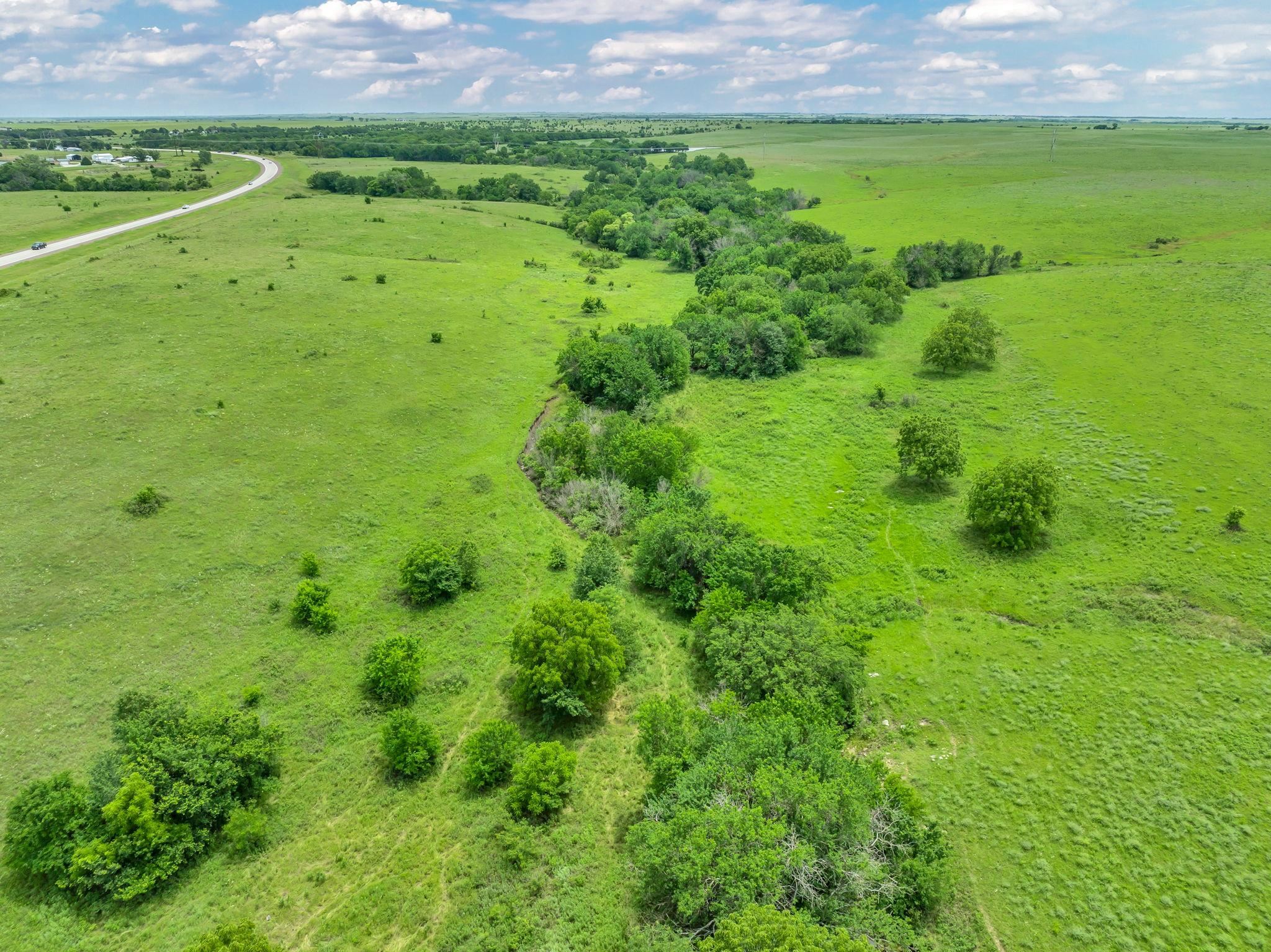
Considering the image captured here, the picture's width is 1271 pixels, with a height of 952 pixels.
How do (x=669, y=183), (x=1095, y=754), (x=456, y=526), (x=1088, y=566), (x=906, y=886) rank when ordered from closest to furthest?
(x=906, y=886), (x=1095, y=754), (x=1088, y=566), (x=456, y=526), (x=669, y=183)

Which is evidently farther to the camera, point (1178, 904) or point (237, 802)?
point (237, 802)

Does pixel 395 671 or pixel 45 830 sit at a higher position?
pixel 395 671

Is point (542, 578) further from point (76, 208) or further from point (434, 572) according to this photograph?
point (76, 208)

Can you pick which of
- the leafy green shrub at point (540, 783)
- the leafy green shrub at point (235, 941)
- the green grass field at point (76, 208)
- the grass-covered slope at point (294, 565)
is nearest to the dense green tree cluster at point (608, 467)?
the grass-covered slope at point (294, 565)

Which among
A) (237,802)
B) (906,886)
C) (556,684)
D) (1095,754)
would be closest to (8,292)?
(237,802)

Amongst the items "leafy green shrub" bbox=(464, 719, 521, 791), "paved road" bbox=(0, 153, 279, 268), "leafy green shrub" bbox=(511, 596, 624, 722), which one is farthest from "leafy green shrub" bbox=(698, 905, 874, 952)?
"paved road" bbox=(0, 153, 279, 268)

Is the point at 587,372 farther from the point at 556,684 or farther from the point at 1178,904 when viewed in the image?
the point at 1178,904

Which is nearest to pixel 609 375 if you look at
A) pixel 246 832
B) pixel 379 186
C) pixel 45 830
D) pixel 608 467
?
pixel 608 467
